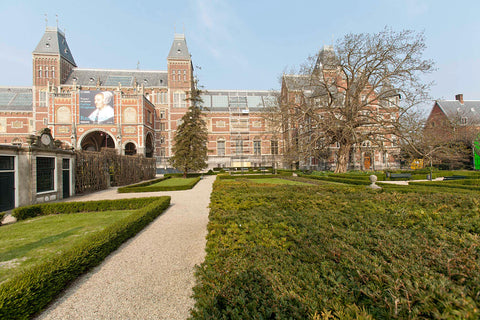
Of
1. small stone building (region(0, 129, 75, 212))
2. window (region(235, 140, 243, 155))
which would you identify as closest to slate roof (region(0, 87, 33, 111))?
window (region(235, 140, 243, 155))

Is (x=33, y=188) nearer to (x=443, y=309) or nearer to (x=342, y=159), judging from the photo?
(x=443, y=309)

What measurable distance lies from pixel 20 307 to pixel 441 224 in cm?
523

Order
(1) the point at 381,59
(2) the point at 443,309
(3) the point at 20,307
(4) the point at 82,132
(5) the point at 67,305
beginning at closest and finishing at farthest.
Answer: (2) the point at 443,309 < (3) the point at 20,307 < (5) the point at 67,305 < (1) the point at 381,59 < (4) the point at 82,132

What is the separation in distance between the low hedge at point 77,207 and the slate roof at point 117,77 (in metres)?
34.5

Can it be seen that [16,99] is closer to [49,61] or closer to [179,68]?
[49,61]

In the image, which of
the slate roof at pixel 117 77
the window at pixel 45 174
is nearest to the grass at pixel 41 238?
the window at pixel 45 174

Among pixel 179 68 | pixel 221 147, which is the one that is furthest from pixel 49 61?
pixel 221 147

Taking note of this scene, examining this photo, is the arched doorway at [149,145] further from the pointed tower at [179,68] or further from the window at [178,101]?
the pointed tower at [179,68]

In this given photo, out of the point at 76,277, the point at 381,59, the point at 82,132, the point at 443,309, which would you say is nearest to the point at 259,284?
the point at 443,309

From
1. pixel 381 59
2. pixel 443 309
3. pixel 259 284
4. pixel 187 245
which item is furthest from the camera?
pixel 381 59

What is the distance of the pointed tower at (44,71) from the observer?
1320 inches

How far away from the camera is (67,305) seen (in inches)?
106

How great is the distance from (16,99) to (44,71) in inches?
362

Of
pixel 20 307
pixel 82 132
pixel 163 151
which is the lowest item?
pixel 20 307
